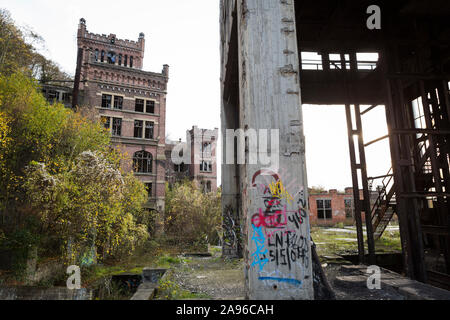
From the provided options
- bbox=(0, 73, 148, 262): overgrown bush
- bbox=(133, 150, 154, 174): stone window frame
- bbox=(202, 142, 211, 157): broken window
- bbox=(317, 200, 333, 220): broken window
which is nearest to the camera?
bbox=(0, 73, 148, 262): overgrown bush

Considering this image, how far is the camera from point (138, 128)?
22.2 metres

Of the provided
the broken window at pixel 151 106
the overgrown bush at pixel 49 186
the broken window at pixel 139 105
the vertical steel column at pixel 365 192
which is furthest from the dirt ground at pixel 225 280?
the broken window at pixel 139 105

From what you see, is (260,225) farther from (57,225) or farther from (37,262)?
(37,262)

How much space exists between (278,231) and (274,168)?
95cm

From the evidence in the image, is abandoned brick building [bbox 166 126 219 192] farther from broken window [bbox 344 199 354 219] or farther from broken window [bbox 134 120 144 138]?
broken window [bbox 344 199 354 219]

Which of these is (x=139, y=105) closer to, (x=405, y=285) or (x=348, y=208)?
(x=405, y=285)

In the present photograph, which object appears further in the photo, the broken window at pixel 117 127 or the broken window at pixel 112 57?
the broken window at pixel 112 57

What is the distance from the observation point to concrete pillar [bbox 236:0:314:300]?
345 centimetres

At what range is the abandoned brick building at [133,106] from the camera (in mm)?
21016

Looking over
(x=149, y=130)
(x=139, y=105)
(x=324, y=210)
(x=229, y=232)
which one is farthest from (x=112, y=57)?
(x=324, y=210)

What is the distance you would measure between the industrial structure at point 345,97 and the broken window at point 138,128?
14.9 m

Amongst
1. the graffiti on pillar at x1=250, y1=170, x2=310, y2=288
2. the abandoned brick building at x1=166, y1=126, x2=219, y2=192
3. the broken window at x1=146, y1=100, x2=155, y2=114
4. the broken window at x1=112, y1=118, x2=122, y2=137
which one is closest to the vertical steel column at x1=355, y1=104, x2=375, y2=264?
the graffiti on pillar at x1=250, y1=170, x2=310, y2=288

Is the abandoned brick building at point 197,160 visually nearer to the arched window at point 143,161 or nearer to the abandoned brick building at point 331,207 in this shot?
the arched window at point 143,161

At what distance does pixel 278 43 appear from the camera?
162 inches
